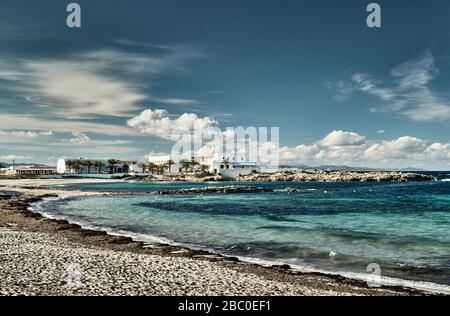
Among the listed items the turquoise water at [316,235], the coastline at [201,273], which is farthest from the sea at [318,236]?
the coastline at [201,273]

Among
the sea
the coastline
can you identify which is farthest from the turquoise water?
the coastline

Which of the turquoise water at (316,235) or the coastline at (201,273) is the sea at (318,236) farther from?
the coastline at (201,273)

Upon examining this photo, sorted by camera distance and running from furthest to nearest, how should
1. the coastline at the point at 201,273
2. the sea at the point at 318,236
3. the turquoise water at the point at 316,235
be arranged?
the turquoise water at the point at 316,235 < the sea at the point at 318,236 < the coastline at the point at 201,273

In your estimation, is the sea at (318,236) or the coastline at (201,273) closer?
the coastline at (201,273)

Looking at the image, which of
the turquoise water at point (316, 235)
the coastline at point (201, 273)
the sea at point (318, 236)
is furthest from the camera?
the turquoise water at point (316, 235)

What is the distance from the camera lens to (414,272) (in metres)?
20.0

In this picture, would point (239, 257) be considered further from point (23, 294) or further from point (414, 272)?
point (23, 294)

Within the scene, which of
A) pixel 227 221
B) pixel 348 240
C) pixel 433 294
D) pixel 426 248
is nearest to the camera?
pixel 433 294

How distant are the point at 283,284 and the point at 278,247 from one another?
10.1 metres

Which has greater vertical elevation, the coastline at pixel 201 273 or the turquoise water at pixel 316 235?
the coastline at pixel 201 273

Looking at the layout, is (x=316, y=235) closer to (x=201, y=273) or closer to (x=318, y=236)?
(x=318, y=236)

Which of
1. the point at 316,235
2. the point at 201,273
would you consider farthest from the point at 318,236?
the point at 201,273

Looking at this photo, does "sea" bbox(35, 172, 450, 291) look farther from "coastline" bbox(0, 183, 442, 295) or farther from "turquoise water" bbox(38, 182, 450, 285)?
"coastline" bbox(0, 183, 442, 295)
